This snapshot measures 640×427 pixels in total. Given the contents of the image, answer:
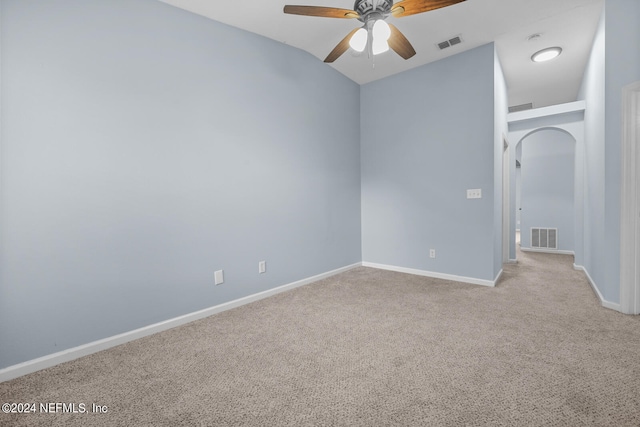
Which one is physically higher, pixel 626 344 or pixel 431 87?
pixel 431 87

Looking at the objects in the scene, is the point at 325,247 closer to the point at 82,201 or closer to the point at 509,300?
the point at 509,300

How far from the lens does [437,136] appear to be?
11.9 ft

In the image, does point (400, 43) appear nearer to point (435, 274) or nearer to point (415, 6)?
point (415, 6)

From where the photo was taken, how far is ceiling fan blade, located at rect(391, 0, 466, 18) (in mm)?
1845

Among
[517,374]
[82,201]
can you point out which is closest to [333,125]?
[82,201]

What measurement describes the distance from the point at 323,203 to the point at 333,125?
113 cm

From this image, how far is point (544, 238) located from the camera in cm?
559

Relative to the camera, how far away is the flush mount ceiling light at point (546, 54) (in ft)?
11.0

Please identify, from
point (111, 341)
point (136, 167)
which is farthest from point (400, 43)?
point (111, 341)

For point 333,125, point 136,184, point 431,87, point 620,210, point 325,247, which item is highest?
point 431,87

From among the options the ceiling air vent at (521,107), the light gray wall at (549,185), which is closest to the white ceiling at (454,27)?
the ceiling air vent at (521,107)

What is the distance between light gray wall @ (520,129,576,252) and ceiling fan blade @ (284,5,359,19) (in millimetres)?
5263

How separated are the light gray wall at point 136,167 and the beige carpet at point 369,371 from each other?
0.34 meters

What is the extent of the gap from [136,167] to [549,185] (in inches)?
277
